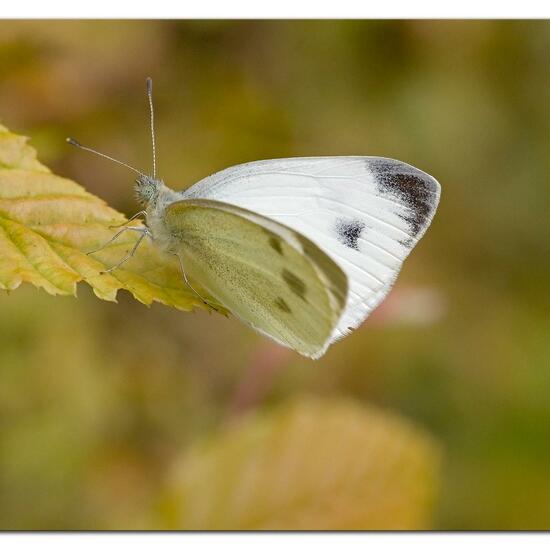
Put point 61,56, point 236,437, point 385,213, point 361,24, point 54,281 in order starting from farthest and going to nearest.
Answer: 1. point 361,24
2. point 61,56
3. point 236,437
4. point 385,213
5. point 54,281

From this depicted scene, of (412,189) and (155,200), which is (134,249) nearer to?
(155,200)

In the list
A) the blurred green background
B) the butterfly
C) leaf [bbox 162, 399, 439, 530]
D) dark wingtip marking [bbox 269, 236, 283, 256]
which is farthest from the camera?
the blurred green background

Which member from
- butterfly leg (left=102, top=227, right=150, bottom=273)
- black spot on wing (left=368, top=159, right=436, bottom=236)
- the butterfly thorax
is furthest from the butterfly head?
black spot on wing (left=368, top=159, right=436, bottom=236)

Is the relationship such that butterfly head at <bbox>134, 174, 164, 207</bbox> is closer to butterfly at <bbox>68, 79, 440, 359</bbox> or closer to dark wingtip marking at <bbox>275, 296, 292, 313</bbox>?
butterfly at <bbox>68, 79, 440, 359</bbox>

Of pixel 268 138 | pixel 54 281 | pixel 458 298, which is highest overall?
pixel 54 281

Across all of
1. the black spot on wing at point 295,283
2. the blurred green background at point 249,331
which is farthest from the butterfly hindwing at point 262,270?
the blurred green background at point 249,331

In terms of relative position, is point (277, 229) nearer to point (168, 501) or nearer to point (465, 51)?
point (168, 501)

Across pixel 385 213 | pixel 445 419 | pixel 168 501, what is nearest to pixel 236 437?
pixel 168 501
